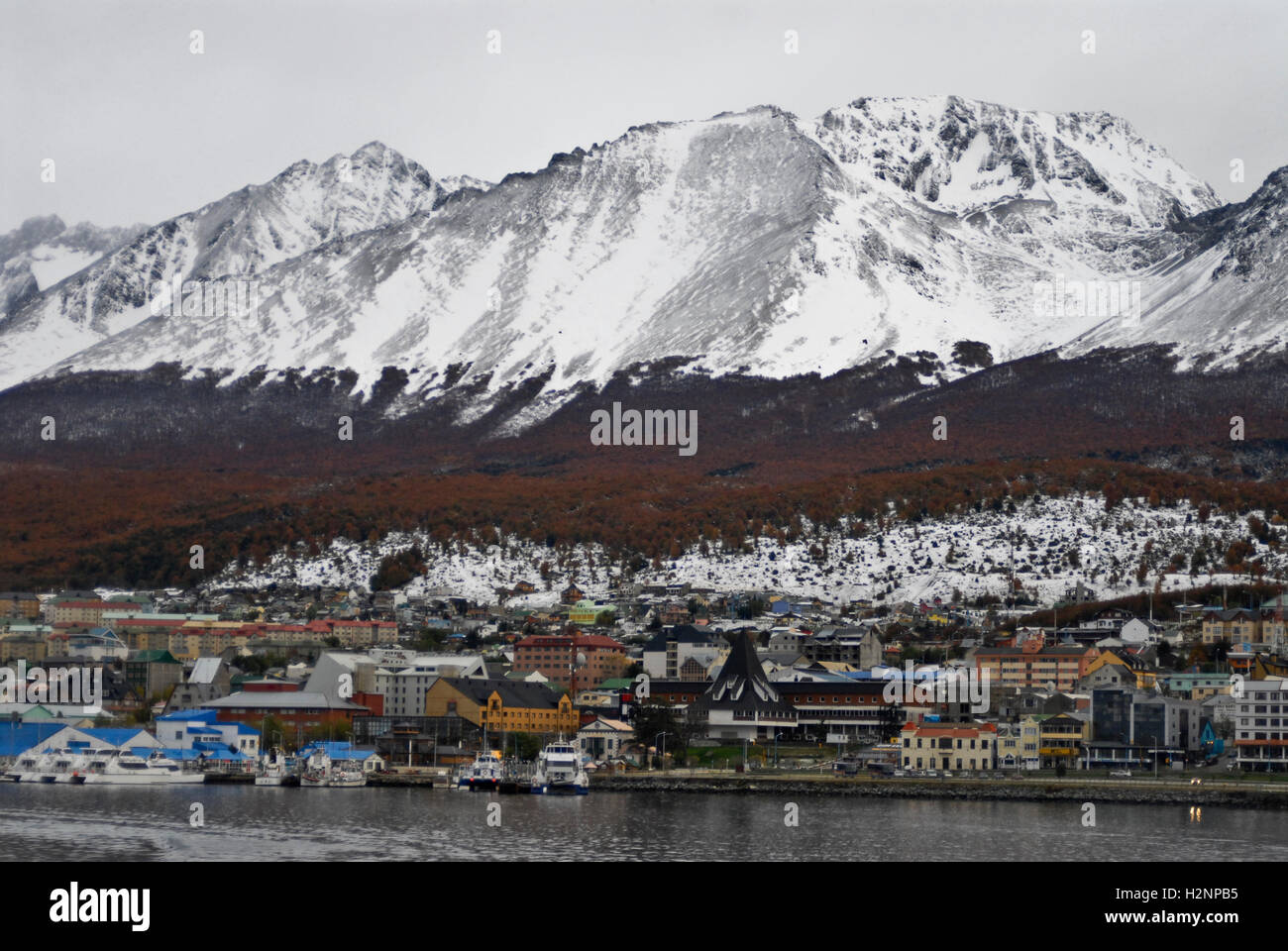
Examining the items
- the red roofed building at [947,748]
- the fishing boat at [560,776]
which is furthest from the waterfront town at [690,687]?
the fishing boat at [560,776]

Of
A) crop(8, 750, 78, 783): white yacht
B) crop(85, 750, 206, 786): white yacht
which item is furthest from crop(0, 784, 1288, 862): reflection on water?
crop(8, 750, 78, 783): white yacht

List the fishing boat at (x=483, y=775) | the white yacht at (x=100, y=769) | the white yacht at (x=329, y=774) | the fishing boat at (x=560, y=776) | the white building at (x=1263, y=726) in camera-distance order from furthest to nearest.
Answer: the white yacht at (x=100, y=769)
the white yacht at (x=329, y=774)
the white building at (x=1263, y=726)
the fishing boat at (x=483, y=775)
the fishing boat at (x=560, y=776)

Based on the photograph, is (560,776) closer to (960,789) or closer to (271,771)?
(271,771)

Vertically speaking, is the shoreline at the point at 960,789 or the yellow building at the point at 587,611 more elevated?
the yellow building at the point at 587,611

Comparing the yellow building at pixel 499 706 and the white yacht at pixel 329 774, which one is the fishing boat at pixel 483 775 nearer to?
the white yacht at pixel 329 774

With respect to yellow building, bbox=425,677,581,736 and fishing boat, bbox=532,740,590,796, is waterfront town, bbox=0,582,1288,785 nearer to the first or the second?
yellow building, bbox=425,677,581,736
